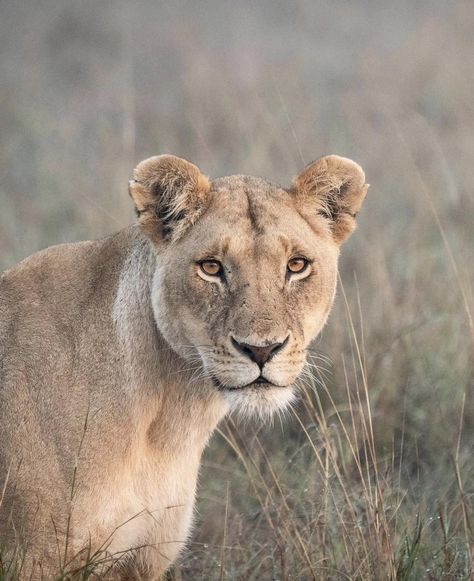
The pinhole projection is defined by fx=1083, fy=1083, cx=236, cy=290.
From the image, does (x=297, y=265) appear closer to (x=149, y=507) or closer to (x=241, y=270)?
(x=241, y=270)

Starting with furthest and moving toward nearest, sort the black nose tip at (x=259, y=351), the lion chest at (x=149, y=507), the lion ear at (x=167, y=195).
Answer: the lion ear at (x=167, y=195) → the lion chest at (x=149, y=507) → the black nose tip at (x=259, y=351)

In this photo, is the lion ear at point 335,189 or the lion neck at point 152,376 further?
the lion ear at point 335,189

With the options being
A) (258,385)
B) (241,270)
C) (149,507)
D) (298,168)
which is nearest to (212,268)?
(241,270)

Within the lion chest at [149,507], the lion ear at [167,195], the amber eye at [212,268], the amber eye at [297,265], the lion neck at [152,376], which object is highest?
the lion ear at [167,195]

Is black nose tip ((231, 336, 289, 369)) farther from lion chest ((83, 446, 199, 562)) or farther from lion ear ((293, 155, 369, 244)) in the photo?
lion ear ((293, 155, 369, 244))

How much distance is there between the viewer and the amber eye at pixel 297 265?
133 inches

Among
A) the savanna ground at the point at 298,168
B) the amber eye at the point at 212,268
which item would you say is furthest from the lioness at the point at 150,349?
the savanna ground at the point at 298,168

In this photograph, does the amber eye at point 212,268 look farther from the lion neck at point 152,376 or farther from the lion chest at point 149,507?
the lion chest at point 149,507

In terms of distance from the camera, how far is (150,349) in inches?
136

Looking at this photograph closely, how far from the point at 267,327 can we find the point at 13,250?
4.24 m

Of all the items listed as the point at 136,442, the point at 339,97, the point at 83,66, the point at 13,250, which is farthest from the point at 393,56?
the point at 136,442

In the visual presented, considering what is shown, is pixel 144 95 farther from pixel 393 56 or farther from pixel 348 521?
pixel 348 521

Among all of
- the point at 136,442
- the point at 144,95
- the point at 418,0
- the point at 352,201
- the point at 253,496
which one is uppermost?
the point at 418,0

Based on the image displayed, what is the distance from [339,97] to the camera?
12195 millimetres
